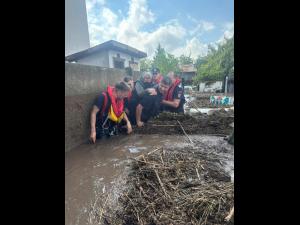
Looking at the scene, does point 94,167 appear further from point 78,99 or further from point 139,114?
point 139,114

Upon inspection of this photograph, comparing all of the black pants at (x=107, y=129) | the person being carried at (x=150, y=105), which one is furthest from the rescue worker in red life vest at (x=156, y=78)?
the black pants at (x=107, y=129)

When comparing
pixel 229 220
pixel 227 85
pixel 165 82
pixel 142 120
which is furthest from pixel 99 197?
pixel 227 85

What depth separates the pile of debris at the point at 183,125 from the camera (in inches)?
195

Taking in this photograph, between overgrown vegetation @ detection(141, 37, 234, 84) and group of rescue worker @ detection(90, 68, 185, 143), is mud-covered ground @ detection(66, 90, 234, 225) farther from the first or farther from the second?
overgrown vegetation @ detection(141, 37, 234, 84)

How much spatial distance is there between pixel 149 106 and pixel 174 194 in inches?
150

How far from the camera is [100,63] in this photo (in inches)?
489

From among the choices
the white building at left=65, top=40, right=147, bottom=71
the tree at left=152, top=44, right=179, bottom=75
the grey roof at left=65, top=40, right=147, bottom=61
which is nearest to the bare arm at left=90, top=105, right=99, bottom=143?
the white building at left=65, top=40, right=147, bottom=71

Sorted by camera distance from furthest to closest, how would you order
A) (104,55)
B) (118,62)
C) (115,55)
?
(118,62), (115,55), (104,55)

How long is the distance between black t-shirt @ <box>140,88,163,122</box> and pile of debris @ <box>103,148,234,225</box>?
2.74 meters

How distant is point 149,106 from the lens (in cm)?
581

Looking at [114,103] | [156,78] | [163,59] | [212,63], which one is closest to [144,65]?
[163,59]

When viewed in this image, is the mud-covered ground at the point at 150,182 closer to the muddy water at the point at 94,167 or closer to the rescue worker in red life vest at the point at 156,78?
the muddy water at the point at 94,167

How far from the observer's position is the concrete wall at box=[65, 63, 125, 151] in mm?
3619
